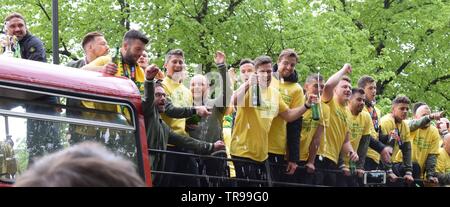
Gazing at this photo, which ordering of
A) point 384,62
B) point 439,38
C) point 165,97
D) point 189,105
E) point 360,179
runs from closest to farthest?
point 165,97
point 189,105
point 360,179
point 384,62
point 439,38

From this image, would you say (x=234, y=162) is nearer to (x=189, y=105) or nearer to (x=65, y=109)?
(x=189, y=105)

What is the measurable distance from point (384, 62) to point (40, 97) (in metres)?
20.8

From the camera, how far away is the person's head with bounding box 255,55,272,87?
9.76 meters

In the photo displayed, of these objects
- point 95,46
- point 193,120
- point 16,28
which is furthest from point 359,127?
point 16,28

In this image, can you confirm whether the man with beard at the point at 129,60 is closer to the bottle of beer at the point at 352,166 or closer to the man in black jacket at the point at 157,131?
the man in black jacket at the point at 157,131

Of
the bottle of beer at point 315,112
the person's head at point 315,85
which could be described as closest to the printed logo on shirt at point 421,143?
the person's head at point 315,85

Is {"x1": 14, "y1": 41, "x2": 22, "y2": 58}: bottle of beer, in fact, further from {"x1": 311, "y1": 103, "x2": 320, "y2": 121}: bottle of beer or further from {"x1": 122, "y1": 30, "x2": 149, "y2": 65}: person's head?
{"x1": 311, "y1": 103, "x2": 320, "y2": 121}: bottle of beer

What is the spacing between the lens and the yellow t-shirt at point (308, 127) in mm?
10711

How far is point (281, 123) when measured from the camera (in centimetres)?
1019

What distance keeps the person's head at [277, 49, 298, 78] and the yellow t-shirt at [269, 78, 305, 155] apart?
0.12 m

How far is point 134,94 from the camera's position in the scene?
8453 mm

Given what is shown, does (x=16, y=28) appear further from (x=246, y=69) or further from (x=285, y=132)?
(x=285, y=132)

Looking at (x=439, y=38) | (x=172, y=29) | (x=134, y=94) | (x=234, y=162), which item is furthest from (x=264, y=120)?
(x=439, y=38)
